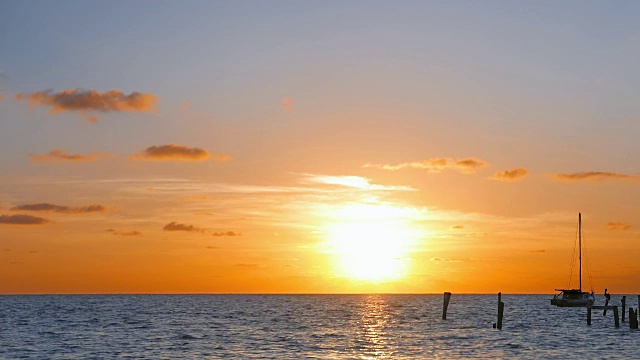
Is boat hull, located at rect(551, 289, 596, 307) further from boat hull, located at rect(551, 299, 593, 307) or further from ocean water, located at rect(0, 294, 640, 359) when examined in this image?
ocean water, located at rect(0, 294, 640, 359)

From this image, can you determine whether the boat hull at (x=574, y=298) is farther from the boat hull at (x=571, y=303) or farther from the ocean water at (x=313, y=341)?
the ocean water at (x=313, y=341)

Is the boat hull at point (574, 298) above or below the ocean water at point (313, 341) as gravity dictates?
above

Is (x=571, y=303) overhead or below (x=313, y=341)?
overhead

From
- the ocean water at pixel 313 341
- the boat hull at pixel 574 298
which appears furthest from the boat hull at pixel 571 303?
the ocean water at pixel 313 341

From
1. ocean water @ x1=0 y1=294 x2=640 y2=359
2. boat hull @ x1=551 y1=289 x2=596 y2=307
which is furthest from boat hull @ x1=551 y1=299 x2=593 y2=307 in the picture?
ocean water @ x1=0 y1=294 x2=640 y2=359

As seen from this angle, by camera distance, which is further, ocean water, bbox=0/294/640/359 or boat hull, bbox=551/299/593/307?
boat hull, bbox=551/299/593/307

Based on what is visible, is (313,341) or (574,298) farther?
(574,298)

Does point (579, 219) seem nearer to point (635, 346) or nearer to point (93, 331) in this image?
point (635, 346)

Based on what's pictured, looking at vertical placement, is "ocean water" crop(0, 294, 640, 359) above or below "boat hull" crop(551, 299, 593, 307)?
below

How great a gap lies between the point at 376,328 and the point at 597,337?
27361mm

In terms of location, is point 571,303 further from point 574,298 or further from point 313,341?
point 313,341

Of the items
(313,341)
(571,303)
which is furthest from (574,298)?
(313,341)

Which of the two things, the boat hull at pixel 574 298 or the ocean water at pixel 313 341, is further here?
the boat hull at pixel 574 298

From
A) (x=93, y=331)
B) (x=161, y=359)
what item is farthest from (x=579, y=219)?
(x=161, y=359)
